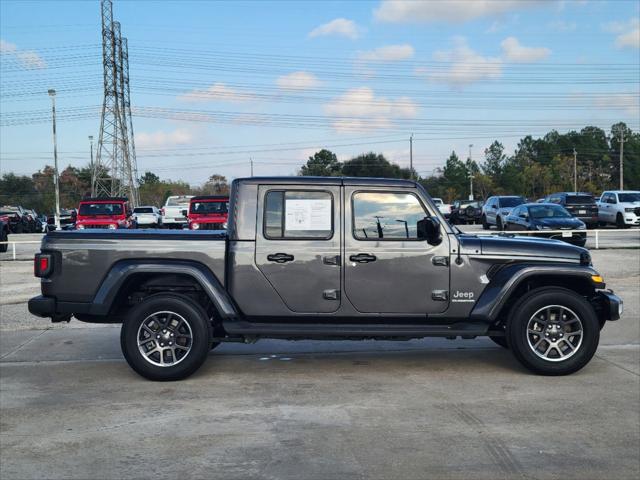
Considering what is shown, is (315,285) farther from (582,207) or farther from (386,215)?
Result: (582,207)

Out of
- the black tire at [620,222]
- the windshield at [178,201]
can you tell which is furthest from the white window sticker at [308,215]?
the windshield at [178,201]

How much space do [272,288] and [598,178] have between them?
103 meters

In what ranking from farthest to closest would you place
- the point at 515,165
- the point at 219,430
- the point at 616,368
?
the point at 515,165
the point at 616,368
the point at 219,430

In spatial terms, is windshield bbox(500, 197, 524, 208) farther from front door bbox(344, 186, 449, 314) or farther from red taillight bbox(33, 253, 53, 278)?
red taillight bbox(33, 253, 53, 278)

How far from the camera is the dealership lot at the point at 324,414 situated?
14.6ft

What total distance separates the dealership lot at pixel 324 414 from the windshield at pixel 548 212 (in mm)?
15948

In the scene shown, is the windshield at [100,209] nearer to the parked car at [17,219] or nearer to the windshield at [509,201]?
the parked car at [17,219]

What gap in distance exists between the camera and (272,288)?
647 centimetres

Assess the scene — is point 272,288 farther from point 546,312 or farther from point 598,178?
point 598,178

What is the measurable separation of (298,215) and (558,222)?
1788cm

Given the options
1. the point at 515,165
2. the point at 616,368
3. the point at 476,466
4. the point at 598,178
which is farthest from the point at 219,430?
the point at 598,178

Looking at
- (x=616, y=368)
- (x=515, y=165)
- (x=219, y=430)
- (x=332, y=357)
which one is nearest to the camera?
(x=219, y=430)


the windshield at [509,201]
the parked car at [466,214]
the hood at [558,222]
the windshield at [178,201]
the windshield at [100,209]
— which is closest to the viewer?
the hood at [558,222]

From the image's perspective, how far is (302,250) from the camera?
6504mm
